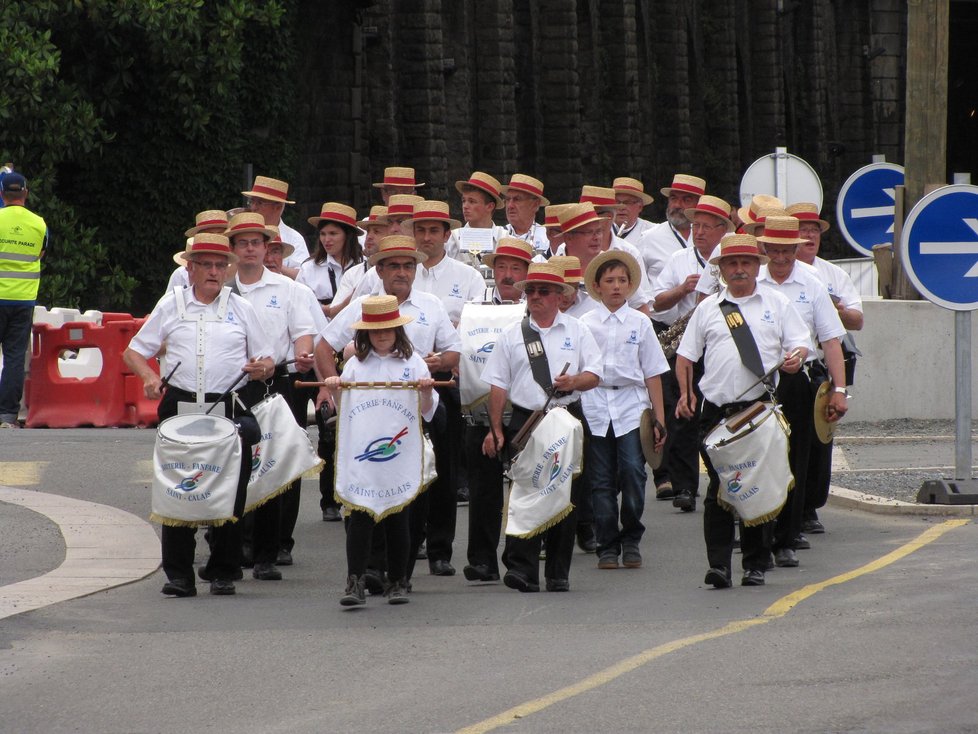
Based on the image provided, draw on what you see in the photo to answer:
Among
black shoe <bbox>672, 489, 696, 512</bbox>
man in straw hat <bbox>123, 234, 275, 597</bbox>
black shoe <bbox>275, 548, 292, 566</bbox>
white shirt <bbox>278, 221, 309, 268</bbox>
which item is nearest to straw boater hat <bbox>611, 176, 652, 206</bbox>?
white shirt <bbox>278, 221, 309, 268</bbox>

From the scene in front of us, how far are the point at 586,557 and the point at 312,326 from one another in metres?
2.09

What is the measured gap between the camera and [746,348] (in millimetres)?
11188

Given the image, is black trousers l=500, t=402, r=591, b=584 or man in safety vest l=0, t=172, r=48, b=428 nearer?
black trousers l=500, t=402, r=591, b=584

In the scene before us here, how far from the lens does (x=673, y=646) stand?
9.03m

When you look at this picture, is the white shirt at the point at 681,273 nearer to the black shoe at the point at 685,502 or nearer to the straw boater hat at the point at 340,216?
the black shoe at the point at 685,502

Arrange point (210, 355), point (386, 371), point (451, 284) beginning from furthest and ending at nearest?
point (451, 284), point (210, 355), point (386, 371)

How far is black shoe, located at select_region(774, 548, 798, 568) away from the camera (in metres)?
11.6

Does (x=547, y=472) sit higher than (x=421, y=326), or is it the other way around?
(x=421, y=326)

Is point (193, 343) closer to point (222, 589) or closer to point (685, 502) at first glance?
point (222, 589)

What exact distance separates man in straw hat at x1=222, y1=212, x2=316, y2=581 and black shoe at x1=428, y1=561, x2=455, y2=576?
32.8 inches

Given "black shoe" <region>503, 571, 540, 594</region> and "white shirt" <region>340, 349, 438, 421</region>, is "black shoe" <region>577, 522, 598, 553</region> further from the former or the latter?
"white shirt" <region>340, 349, 438, 421</region>

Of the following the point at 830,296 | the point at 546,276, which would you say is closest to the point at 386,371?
the point at 546,276

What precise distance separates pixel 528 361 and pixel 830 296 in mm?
2454

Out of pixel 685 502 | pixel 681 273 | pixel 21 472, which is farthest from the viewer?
pixel 21 472
